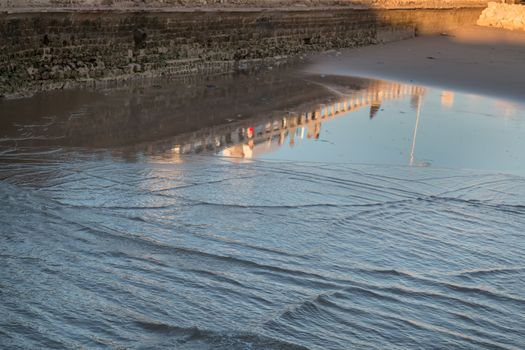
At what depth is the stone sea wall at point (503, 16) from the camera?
26.9m

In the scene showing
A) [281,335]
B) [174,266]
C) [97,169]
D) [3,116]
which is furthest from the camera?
[3,116]

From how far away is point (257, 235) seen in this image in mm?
5906

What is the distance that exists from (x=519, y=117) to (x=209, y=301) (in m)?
8.02

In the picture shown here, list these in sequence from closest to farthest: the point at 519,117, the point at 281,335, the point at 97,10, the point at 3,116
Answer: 1. the point at 281,335
2. the point at 3,116
3. the point at 519,117
4. the point at 97,10

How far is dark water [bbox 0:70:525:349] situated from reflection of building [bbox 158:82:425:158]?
44 millimetres

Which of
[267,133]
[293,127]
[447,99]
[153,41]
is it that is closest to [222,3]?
[153,41]

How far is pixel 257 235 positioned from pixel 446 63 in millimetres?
13297

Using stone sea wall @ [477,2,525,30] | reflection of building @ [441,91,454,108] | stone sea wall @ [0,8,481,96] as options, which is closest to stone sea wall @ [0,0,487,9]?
stone sea wall @ [0,8,481,96]

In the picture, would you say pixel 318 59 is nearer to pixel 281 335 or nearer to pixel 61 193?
pixel 61 193

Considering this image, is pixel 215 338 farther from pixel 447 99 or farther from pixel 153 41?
pixel 153 41

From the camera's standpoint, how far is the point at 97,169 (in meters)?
7.62

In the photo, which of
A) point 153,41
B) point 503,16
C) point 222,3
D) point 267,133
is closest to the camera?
point 267,133

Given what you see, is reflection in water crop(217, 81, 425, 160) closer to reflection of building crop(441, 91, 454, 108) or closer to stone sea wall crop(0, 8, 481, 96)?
reflection of building crop(441, 91, 454, 108)

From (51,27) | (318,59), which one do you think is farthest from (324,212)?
(318,59)
